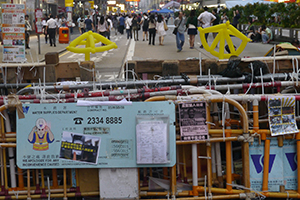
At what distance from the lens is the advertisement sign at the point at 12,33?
15.7 m

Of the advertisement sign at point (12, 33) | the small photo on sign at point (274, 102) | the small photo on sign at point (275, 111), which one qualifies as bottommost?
the small photo on sign at point (275, 111)

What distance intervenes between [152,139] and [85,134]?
2.26 ft

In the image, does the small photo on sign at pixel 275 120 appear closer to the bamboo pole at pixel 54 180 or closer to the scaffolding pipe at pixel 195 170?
the scaffolding pipe at pixel 195 170

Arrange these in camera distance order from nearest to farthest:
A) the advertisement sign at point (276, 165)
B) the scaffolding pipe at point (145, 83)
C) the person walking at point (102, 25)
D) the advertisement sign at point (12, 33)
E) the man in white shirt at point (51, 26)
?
the advertisement sign at point (276, 165)
the scaffolding pipe at point (145, 83)
the advertisement sign at point (12, 33)
the person walking at point (102, 25)
the man in white shirt at point (51, 26)

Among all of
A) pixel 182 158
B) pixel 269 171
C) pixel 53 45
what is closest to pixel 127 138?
pixel 182 158

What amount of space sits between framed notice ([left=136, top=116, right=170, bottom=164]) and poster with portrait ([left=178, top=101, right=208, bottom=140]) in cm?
19

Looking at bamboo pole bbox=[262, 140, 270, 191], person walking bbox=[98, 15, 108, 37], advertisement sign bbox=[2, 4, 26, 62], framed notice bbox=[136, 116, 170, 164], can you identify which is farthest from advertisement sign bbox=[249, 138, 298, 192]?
person walking bbox=[98, 15, 108, 37]

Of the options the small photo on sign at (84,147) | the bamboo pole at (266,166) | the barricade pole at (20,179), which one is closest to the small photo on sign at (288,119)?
the bamboo pole at (266,166)

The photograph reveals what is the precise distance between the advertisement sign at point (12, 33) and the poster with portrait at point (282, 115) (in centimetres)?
1325

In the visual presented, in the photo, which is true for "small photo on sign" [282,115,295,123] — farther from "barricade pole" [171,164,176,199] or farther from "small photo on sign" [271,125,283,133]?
"barricade pole" [171,164,176,199]

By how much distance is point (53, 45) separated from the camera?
25.9 m

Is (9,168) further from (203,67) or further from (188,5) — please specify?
(188,5)

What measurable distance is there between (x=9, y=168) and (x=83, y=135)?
41.4 inches

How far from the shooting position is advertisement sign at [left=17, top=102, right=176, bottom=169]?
402 cm
